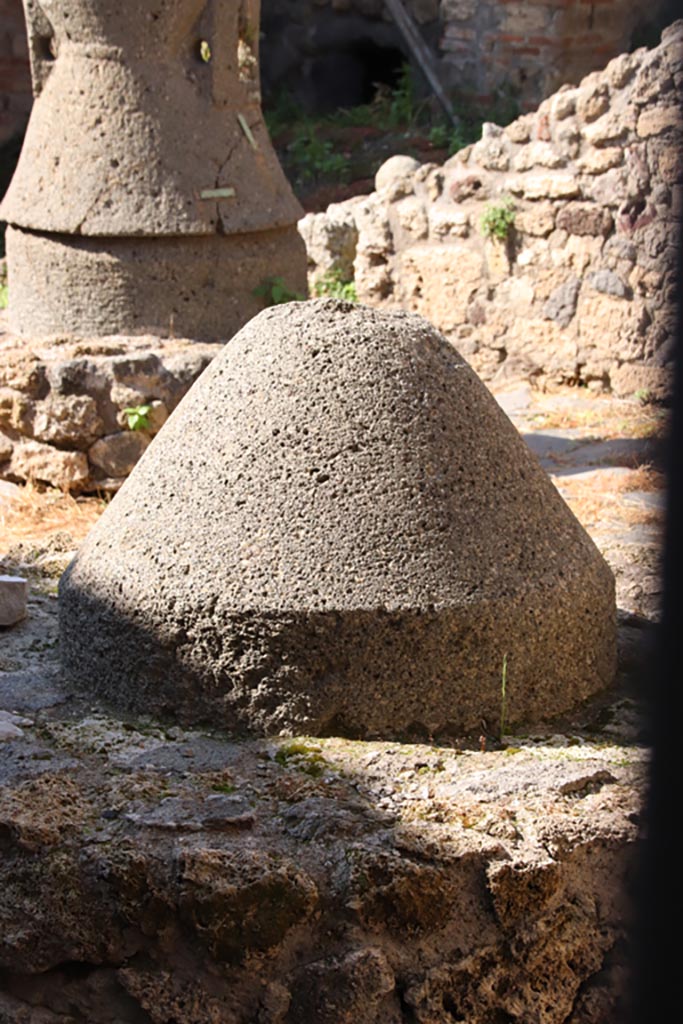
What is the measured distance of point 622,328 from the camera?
644cm

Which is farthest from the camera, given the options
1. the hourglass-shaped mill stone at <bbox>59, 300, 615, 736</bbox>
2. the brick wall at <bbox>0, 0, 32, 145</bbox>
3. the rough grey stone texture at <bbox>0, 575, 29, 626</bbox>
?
the brick wall at <bbox>0, 0, 32, 145</bbox>

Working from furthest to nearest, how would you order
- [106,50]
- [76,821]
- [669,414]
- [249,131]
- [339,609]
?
[249,131] < [106,50] < [339,609] < [76,821] < [669,414]

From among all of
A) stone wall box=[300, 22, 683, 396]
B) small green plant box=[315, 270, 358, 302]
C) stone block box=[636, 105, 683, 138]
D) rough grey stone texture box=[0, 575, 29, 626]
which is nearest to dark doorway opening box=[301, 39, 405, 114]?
small green plant box=[315, 270, 358, 302]

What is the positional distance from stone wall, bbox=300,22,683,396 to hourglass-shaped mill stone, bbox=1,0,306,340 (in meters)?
1.96

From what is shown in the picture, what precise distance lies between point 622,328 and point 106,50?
299cm

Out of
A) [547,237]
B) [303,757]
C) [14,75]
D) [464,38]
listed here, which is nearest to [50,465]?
[303,757]

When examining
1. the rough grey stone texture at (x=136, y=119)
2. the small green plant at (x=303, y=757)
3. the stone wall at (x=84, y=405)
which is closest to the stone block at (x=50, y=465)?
the stone wall at (x=84, y=405)

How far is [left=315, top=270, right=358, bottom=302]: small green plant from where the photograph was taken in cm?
746

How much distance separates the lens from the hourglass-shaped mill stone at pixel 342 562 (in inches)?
97.9

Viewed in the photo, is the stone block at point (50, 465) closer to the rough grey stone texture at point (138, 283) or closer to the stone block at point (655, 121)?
the rough grey stone texture at point (138, 283)

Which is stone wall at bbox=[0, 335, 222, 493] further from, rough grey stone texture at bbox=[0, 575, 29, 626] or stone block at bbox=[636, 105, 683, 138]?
stone block at bbox=[636, 105, 683, 138]

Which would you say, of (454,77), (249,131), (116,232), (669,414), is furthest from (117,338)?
(454,77)

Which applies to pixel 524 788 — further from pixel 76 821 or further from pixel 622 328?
pixel 622 328

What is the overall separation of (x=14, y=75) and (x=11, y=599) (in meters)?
8.82
